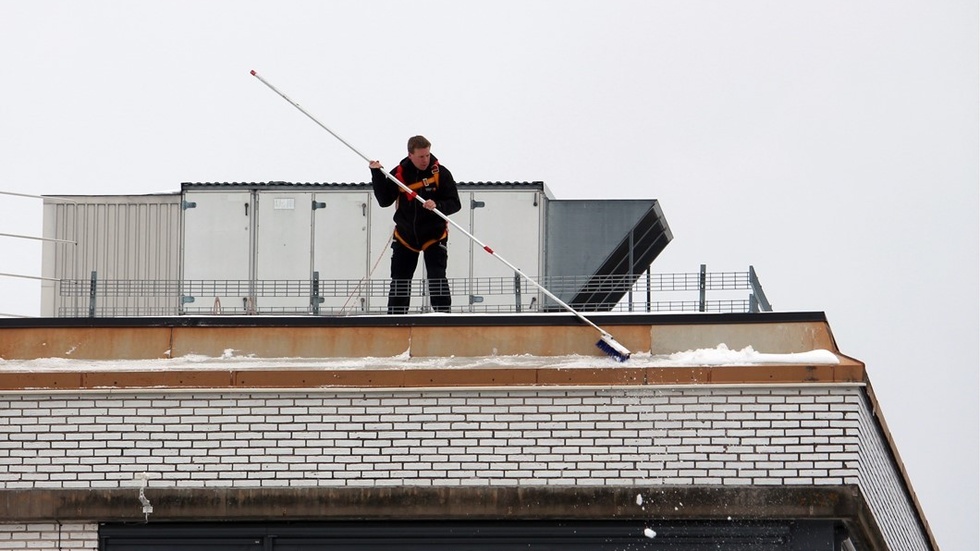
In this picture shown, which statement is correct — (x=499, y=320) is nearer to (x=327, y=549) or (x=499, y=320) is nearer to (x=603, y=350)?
(x=603, y=350)

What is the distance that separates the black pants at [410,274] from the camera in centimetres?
1736

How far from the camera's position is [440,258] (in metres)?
17.5

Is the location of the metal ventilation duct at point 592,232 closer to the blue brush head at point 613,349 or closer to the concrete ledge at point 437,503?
the blue brush head at point 613,349

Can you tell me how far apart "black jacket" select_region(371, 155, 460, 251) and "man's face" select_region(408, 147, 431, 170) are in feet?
0.33

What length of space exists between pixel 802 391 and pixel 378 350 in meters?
3.67

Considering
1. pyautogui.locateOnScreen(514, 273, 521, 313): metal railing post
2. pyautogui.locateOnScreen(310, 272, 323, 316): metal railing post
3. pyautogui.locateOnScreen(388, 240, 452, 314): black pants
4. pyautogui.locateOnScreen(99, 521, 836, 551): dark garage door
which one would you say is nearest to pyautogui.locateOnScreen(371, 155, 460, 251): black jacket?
pyautogui.locateOnScreen(388, 240, 452, 314): black pants

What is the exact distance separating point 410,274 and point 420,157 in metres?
1.24

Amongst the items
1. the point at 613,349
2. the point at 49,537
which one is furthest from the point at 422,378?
the point at 49,537

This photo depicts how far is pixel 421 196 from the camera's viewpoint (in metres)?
17.1

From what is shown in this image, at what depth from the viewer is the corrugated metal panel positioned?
20.6m

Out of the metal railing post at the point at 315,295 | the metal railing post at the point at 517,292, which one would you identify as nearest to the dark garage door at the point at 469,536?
Result: the metal railing post at the point at 517,292

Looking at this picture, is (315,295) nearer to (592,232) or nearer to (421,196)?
(421,196)

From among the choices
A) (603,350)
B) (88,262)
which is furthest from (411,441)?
(88,262)

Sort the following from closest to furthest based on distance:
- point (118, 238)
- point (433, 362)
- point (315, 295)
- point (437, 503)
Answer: point (437, 503) < point (433, 362) < point (315, 295) < point (118, 238)
